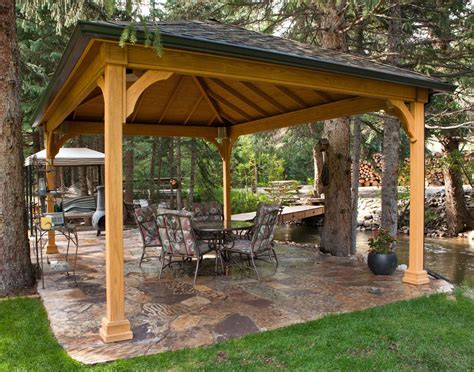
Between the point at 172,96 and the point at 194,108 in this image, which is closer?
the point at 172,96

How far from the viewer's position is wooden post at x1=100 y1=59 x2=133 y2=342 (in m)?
3.51

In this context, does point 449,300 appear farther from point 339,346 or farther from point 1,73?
point 1,73

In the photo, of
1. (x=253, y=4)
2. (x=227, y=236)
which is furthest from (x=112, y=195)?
(x=253, y=4)

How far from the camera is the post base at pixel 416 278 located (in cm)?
531

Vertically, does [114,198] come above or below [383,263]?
above

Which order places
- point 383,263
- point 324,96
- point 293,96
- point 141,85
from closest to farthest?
point 141,85 → point 383,263 → point 324,96 → point 293,96

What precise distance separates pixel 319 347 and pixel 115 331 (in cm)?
164

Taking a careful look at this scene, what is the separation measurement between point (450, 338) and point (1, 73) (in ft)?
17.2

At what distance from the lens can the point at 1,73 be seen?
4.85 metres

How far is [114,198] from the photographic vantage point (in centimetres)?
356

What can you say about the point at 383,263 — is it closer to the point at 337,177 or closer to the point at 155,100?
the point at 337,177

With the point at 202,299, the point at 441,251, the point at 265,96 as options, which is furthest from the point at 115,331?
the point at 441,251

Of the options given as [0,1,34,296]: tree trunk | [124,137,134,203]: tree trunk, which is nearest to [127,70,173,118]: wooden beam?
[0,1,34,296]: tree trunk

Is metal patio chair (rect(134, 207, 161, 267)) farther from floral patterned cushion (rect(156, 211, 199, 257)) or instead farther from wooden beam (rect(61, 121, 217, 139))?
wooden beam (rect(61, 121, 217, 139))
